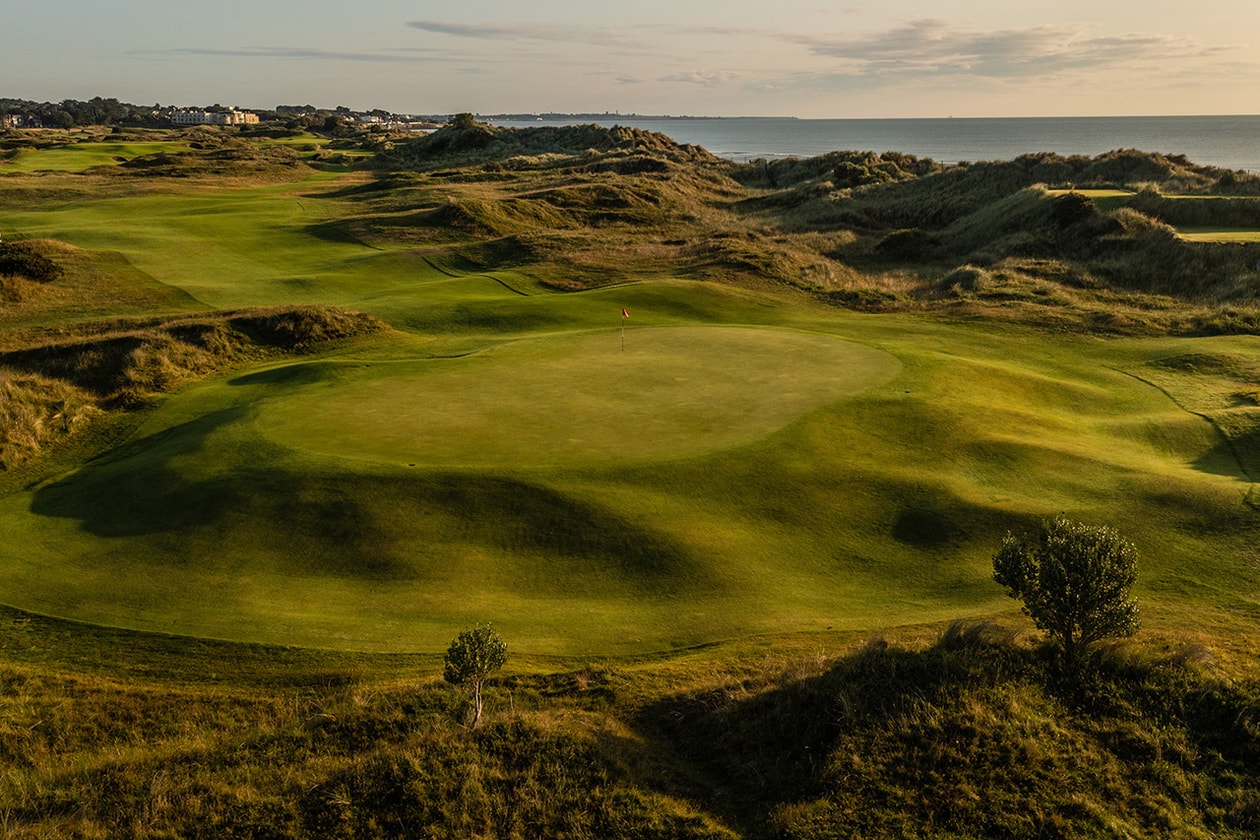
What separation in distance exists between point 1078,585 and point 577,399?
1203 cm

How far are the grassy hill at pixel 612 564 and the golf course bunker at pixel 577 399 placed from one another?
0.14 m

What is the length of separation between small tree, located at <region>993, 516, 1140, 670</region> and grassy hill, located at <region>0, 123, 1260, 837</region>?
0.62 meters

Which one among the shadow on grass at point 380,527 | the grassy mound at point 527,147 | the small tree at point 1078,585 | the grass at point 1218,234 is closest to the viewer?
the small tree at point 1078,585

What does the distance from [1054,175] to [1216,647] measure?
64.7 meters

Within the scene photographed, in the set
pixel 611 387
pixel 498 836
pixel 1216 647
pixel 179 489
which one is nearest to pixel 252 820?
pixel 498 836

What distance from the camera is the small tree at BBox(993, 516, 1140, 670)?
10219mm

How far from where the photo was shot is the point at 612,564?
46.8 feet

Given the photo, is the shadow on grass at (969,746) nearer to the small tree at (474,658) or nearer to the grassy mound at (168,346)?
the small tree at (474,658)

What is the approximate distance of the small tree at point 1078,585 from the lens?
10219mm

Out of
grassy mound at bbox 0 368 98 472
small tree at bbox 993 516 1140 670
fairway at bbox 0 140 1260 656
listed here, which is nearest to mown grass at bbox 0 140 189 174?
grassy mound at bbox 0 368 98 472

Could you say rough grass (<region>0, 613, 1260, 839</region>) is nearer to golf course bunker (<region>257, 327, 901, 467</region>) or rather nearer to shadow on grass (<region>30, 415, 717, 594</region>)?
shadow on grass (<region>30, 415, 717, 594</region>)

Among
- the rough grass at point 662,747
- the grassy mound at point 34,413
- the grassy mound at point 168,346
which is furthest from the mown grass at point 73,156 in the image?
the rough grass at point 662,747

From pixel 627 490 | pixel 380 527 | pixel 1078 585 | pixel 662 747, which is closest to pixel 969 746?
pixel 1078 585

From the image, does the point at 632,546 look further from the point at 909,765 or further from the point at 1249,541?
the point at 1249,541
